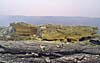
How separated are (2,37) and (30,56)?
272 centimetres

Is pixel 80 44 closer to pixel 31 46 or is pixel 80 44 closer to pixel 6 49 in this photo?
pixel 31 46

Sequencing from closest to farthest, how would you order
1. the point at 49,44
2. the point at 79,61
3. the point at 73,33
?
the point at 79,61
the point at 49,44
the point at 73,33

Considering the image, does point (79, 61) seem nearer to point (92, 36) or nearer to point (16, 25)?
point (92, 36)

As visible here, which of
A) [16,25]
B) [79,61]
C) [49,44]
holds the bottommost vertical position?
[79,61]

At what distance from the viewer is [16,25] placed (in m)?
15.0

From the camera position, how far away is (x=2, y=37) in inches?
579

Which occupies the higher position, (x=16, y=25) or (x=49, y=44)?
(x=16, y=25)

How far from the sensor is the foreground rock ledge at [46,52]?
1278cm

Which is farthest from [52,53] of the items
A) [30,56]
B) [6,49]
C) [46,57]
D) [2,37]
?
[2,37]

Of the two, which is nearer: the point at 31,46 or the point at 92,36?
the point at 31,46

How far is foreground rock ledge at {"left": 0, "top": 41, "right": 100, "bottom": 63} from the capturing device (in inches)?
503

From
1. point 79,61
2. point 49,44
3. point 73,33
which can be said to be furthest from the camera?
point 73,33

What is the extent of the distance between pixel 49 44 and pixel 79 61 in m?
2.09

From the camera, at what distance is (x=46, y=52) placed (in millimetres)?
13250
